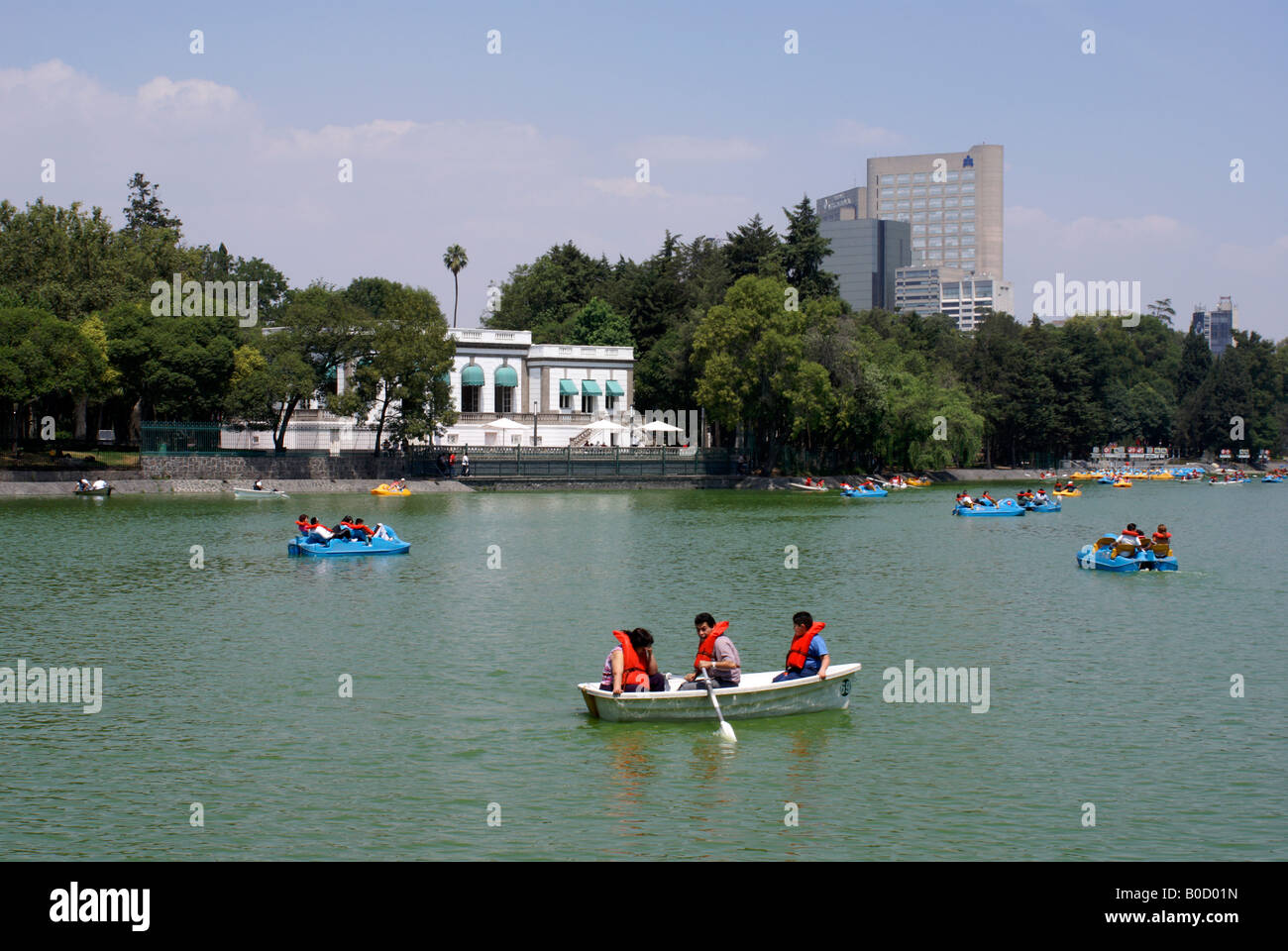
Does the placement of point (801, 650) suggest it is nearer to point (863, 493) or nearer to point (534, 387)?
point (863, 493)

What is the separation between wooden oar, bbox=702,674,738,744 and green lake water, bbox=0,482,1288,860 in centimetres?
20

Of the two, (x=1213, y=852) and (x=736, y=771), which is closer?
(x=1213, y=852)

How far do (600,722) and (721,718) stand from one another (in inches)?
74.6

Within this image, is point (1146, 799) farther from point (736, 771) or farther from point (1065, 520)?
point (1065, 520)

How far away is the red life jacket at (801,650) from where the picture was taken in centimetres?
1920

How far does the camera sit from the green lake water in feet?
46.8

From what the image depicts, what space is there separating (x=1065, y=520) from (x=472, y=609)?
4190 cm

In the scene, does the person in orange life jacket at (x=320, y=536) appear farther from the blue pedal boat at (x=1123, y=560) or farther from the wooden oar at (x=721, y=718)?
the wooden oar at (x=721, y=718)

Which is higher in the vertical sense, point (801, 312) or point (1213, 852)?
point (801, 312)

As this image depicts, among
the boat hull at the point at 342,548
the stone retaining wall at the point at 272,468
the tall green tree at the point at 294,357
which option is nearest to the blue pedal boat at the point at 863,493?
the stone retaining wall at the point at 272,468

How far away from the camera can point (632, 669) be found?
1850cm

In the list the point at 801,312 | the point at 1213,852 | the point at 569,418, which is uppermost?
the point at 801,312

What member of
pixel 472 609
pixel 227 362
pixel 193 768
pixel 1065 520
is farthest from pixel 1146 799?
pixel 227 362
